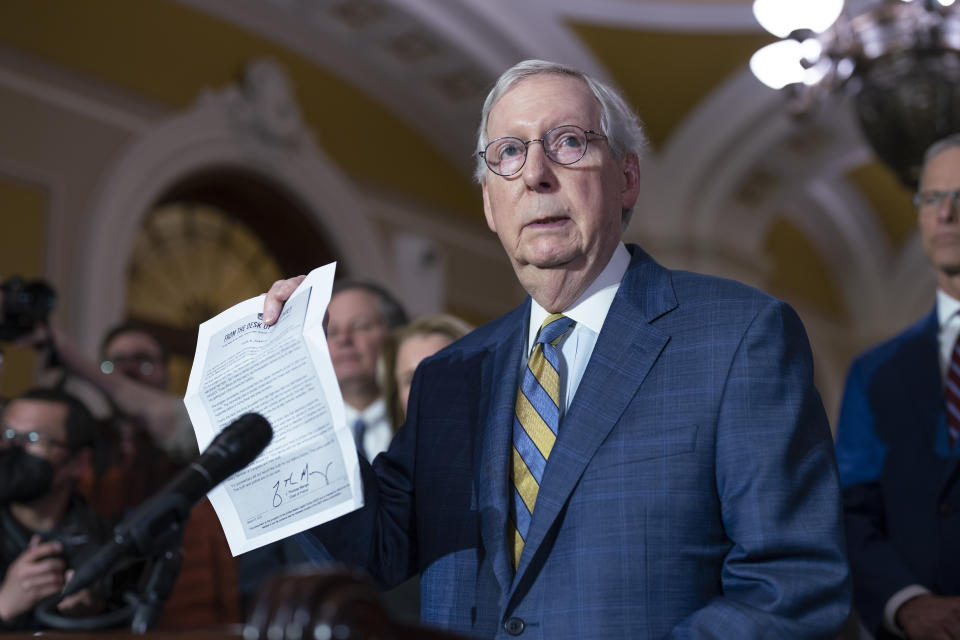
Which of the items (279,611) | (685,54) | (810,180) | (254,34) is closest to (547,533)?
(279,611)

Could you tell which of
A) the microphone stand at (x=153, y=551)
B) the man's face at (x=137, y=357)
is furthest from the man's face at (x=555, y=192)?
the man's face at (x=137, y=357)

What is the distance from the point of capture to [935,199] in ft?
8.48

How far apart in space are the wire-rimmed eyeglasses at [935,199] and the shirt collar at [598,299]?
1052mm

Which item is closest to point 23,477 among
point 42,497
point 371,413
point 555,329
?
point 42,497

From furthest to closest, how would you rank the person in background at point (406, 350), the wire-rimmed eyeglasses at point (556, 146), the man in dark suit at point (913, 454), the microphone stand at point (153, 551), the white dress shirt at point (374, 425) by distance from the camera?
the white dress shirt at point (374, 425) → the person in background at point (406, 350) → the man in dark suit at point (913, 454) → the wire-rimmed eyeglasses at point (556, 146) → the microphone stand at point (153, 551)

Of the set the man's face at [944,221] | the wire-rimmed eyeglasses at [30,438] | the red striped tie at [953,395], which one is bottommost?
the red striped tie at [953,395]

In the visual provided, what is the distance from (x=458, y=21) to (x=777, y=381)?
6.15 meters

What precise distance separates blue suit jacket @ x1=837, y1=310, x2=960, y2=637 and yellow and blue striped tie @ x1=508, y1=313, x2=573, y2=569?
1044 mm

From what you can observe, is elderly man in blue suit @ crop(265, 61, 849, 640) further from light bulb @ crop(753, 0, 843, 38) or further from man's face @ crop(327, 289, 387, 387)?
light bulb @ crop(753, 0, 843, 38)

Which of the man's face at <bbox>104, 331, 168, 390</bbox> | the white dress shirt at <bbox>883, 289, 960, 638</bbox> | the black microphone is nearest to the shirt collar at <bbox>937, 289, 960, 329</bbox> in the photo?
the white dress shirt at <bbox>883, 289, 960, 638</bbox>

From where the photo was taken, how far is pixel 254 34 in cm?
711

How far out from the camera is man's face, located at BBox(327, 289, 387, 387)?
3275mm

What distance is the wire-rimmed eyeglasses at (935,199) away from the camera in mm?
2557

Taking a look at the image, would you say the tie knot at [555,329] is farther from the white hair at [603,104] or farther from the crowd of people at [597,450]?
the white hair at [603,104]
